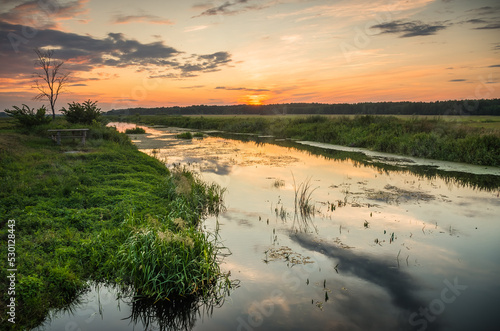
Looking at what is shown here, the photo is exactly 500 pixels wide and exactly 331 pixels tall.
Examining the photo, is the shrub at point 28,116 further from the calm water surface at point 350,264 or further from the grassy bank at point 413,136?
the grassy bank at point 413,136

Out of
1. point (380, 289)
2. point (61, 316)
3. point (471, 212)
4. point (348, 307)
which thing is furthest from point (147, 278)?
point (471, 212)

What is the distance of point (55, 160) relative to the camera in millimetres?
12359

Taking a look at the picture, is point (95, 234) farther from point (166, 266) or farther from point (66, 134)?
point (66, 134)

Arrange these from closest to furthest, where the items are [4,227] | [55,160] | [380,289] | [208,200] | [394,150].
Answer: [380,289], [4,227], [208,200], [55,160], [394,150]

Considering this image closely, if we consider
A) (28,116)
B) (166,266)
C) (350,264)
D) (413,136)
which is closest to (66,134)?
(28,116)

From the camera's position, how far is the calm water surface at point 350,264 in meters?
5.14

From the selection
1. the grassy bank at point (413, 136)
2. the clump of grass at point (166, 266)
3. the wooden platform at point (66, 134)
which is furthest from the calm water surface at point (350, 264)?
the wooden platform at point (66, 134)

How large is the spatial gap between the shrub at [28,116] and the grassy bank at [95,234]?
272 inches

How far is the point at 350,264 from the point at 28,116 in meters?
20.1

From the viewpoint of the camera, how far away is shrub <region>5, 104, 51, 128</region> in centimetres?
1759

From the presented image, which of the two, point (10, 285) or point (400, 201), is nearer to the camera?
point (10, 285)

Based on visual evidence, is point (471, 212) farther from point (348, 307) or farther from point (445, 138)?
point (445, 138)

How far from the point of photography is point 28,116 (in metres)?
18.1

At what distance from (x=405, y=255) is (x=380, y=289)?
180 cm
